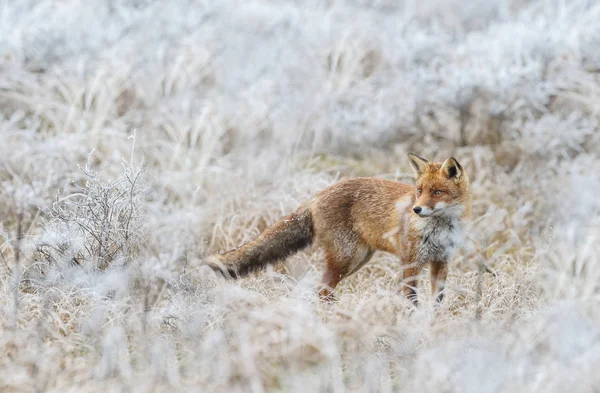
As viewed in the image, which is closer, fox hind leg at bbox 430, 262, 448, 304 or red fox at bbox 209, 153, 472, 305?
red fox at bbox 209, 153, 472, 305

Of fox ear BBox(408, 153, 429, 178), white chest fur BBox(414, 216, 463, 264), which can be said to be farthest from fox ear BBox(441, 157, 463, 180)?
white chest fur BBox(414, 216, 463, 264)

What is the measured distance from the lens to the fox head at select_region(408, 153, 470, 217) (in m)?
4.63

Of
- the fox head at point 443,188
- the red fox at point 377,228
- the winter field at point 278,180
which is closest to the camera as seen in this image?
the winter field at point 278,180

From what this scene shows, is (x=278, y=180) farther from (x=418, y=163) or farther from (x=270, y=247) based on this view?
(x=418, y=163)

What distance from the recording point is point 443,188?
470cm

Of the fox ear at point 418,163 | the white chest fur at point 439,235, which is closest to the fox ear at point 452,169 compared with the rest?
the fox ear at point 418,163

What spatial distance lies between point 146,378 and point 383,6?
352 inches

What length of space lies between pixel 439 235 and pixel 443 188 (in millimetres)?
311

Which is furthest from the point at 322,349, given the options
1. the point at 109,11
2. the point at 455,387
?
the point at 109,11

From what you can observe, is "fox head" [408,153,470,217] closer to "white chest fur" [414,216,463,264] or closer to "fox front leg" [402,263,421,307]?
"white chest fur" [414,216,463,264]

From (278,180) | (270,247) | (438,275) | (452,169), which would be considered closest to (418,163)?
(452,169)

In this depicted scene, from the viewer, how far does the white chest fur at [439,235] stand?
4797 millimetres

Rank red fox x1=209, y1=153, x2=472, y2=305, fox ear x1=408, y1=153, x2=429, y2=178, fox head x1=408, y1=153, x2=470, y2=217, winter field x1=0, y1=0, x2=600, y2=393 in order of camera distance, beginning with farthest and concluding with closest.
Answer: fox ear x1=408, y1=153, x2=429, y2=178
red fox x1=209, y1=153, x2=472, y2=305
fox head x1=408, y1=153, x2=470, y2=217
winter field x1=0, y1=0, x2=600, y2=393

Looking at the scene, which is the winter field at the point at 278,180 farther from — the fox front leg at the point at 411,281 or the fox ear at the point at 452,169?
the fox ear at the point at 452,169
